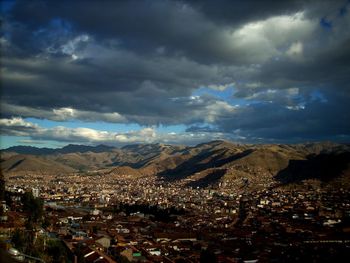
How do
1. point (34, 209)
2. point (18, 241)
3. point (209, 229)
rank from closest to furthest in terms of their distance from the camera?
point (18, 241) < point (34, 209) < point (209, 229)

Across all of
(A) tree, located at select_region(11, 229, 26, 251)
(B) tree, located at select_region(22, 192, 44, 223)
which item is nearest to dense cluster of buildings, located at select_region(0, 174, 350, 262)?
(B) tree, located at select_region(22, 192, 44, 223)

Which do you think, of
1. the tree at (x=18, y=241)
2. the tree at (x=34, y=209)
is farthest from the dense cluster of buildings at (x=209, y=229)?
the tree at (x=18, y=241)

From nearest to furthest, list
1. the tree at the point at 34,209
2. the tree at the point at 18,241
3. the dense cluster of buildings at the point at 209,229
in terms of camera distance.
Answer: the tree at the point at 18,241, the dense cluster of buildings at the point at 209,229, the tree at the point at 34,209

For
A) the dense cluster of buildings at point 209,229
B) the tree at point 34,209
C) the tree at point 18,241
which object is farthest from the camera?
the tree at point 34,209

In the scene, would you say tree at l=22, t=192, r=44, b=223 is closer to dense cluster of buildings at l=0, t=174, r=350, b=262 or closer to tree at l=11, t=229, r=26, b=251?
dense cluster of buildings at l=0, t=174, r=350, b=262

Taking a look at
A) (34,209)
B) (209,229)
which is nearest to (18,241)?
(34,209)

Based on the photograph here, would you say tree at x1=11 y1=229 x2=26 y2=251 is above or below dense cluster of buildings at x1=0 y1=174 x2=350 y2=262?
above

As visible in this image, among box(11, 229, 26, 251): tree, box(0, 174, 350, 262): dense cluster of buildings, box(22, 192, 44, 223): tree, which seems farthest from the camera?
box(22, 192, 44, 223): tree

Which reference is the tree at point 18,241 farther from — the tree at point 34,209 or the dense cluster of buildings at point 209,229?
the tree at point 34,209

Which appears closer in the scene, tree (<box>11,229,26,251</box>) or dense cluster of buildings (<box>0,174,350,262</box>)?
tree (<box>11,229,26,251</box>)

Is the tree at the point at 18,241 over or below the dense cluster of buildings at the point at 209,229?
over

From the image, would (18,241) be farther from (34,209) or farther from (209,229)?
(209,229)

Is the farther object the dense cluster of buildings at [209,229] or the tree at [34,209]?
the tree at [34,209]
